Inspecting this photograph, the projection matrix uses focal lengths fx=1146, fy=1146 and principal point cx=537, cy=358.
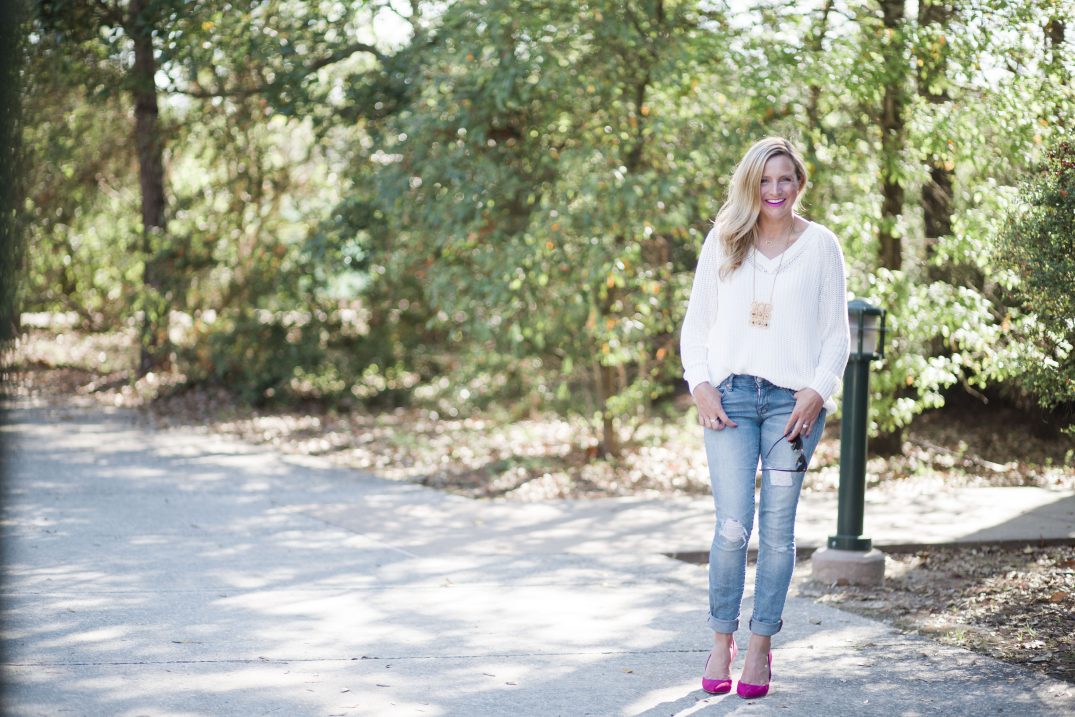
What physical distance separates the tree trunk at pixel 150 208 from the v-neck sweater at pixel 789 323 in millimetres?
8890

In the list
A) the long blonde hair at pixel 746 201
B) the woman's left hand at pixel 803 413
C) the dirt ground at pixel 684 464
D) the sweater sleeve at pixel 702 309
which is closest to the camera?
the woman's left hand at pixel 803 413

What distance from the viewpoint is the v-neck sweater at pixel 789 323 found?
3.89 m

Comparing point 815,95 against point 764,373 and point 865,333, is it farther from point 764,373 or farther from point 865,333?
point 764,373

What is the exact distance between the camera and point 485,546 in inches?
249

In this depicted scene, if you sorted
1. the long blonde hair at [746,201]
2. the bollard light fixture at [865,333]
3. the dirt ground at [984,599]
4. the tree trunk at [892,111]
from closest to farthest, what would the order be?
the long blonde hair at [746,201] → the dirt ground at [984,599] → the bollard light fixture at [865,333] → the tree trunk at [892,111]

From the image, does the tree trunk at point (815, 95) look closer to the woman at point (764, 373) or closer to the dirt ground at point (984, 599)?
the dirt ground at point (984, 599)

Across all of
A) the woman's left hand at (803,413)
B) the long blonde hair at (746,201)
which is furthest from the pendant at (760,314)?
the woman's left hand at (803,413)

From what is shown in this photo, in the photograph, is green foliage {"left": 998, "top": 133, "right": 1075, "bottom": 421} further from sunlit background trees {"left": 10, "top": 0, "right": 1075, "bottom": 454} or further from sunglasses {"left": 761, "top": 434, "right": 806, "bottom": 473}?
sunglasses {"left": 761, "top": 434, "right": 806, "bottom": 473}

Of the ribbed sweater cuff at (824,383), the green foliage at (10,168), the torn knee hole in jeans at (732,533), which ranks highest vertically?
the green foliage at (10,168)

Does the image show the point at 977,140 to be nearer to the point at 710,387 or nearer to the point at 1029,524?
the point at 1029,524

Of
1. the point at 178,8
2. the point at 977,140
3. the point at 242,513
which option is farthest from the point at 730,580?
the point at 178,8

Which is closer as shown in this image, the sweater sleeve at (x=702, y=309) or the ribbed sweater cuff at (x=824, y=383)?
the ribbed sweater cuff at (x=824, y=383)

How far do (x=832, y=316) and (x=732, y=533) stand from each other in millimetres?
824

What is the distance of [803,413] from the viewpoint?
3828mm
